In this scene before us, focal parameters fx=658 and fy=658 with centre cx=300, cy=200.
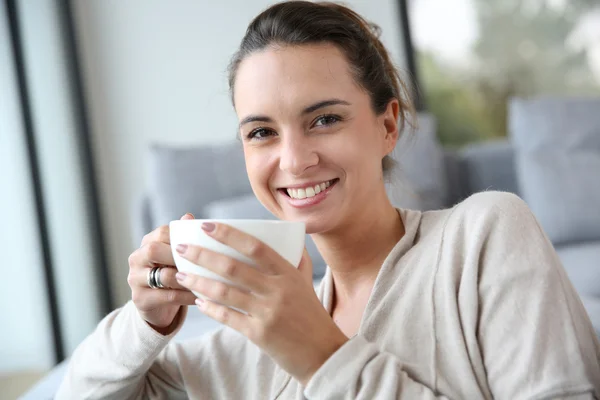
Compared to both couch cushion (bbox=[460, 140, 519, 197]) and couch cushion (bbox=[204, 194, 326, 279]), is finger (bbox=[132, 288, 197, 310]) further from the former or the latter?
couch cushion (bbox=[460, 140, 519, 197])

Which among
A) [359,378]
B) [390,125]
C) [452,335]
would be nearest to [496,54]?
[390,125]

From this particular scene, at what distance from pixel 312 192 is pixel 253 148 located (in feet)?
0.45

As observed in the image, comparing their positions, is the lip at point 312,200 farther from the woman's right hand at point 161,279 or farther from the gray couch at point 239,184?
the gray couch at point 239,184

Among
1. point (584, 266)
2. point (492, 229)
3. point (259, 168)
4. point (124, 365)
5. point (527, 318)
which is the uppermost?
point (259, 168)

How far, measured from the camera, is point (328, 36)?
3.82ft

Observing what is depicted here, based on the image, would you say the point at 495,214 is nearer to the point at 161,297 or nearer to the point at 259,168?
the point at 259,168

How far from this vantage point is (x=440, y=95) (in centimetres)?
348

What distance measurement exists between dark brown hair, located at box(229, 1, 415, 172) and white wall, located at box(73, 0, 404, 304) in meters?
2.21

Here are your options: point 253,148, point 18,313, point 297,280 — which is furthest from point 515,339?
point 18,313

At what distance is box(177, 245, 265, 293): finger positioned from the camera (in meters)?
0.79

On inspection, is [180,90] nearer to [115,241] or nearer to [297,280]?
[115,241]

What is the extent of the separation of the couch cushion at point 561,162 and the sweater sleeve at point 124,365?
1854mm

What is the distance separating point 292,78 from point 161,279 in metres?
0.39

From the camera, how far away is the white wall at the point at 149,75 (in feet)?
11.3
